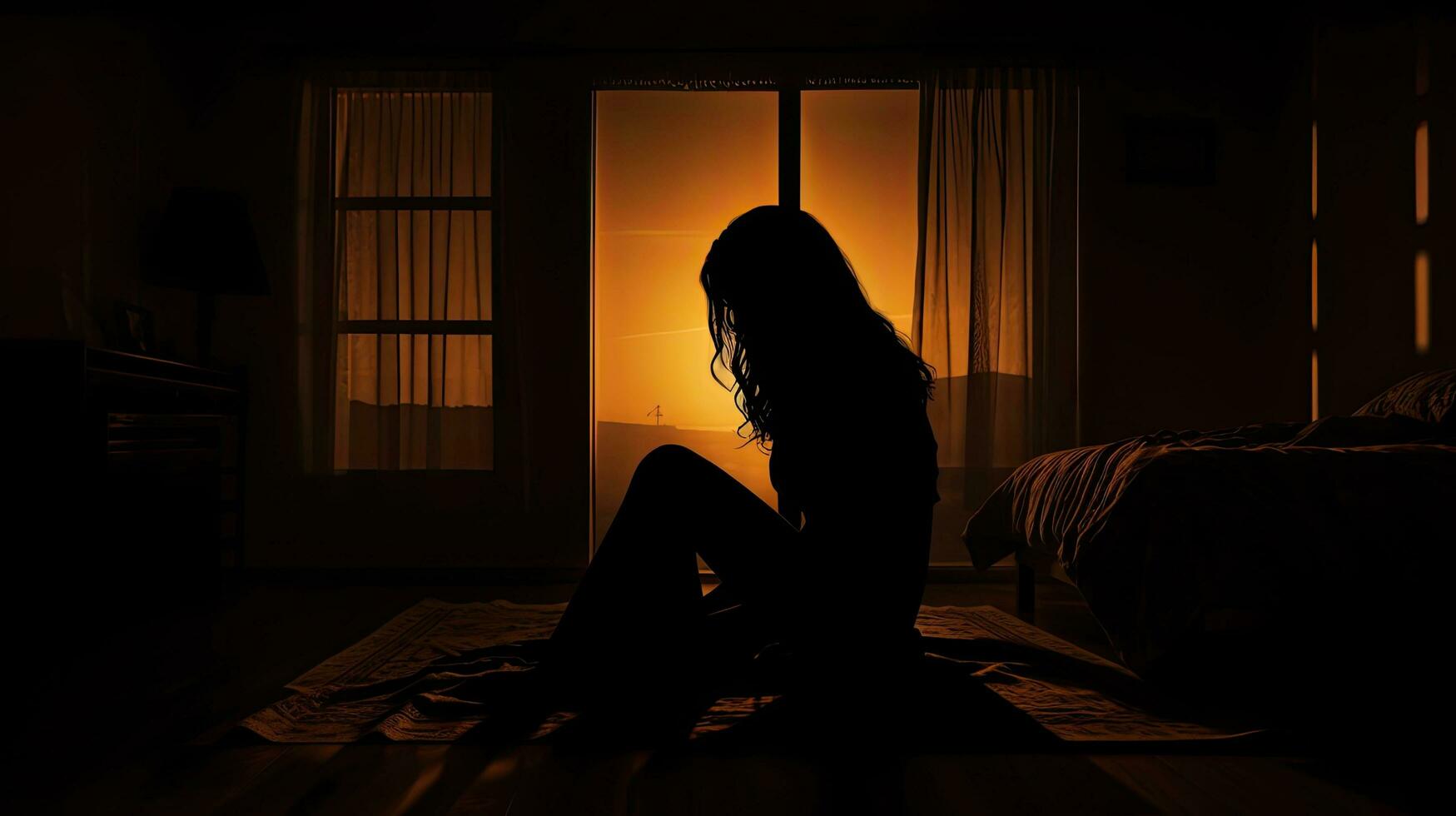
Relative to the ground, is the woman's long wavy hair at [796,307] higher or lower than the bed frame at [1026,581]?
higher

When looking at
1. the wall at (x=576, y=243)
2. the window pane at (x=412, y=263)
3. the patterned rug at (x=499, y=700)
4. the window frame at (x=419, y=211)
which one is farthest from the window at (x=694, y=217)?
the patterned rug at (x=499, y=700)

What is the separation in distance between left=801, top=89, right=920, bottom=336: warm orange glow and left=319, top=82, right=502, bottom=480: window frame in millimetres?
1421

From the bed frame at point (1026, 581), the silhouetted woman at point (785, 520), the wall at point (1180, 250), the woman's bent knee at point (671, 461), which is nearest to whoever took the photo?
the silhouetted woman at point (785, 520)

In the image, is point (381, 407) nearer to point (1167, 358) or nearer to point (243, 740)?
point (243, 740)

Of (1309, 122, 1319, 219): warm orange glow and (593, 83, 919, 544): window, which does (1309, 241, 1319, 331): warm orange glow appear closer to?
(1309, 122, 1319, 219): warm orange glow

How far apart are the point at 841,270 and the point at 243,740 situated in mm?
1309

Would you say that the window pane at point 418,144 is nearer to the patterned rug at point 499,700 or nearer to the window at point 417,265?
the window at point 417,265

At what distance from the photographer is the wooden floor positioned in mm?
1226

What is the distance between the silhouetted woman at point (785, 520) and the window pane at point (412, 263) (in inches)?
94.0

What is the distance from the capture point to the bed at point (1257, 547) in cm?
155

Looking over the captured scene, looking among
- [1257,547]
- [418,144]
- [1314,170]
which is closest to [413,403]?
[418,144]

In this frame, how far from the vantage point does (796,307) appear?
4.82 feet

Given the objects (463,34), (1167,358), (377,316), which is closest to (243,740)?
(377,316)

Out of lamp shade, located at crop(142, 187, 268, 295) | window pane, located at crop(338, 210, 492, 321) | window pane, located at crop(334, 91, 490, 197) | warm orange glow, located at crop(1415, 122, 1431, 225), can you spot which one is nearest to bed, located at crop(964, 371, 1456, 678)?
warm orange glow, located at crop(1415, 122, 1431, 225)
